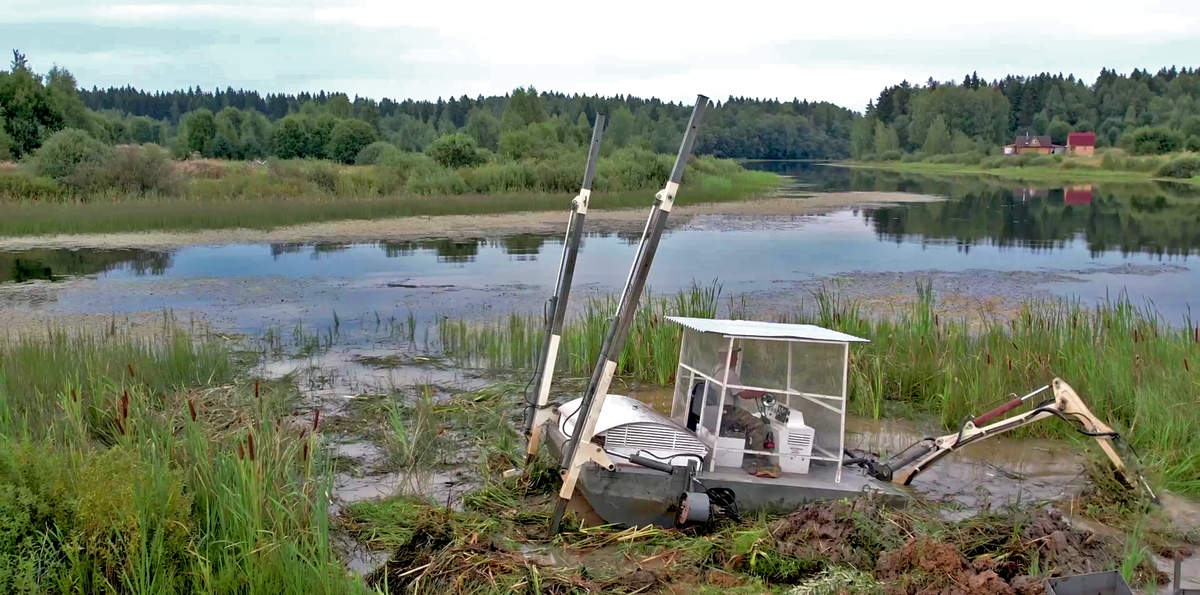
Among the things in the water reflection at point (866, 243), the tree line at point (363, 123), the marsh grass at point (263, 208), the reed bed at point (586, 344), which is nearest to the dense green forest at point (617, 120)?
the tree line at point (363, 123)

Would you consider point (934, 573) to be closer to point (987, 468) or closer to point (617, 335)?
point (617, 335)

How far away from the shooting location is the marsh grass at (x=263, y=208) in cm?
2497

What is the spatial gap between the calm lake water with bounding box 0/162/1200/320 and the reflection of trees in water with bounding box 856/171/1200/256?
0.24ft

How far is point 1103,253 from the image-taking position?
74.7 feet

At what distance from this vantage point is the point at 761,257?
21.7 metres

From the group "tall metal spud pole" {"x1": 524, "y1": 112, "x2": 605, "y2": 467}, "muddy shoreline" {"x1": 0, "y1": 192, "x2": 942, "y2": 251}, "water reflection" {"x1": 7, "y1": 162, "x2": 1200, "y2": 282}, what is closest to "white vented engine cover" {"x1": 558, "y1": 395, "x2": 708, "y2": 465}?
"tall metal spud pole" {"x1": 524, "y1": 112, "x2": 605, "y2": 467}

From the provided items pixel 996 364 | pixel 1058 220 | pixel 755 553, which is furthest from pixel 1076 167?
pixel 755 553

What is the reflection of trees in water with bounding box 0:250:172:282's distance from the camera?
18.1 meters

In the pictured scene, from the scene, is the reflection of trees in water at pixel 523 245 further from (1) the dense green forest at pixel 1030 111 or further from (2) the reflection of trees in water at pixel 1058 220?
(1) the dense green forest at pixel 1030 111

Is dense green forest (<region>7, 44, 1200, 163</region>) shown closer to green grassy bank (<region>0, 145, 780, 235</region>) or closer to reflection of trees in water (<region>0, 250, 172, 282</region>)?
green grassy bank (<region>0, 145, 780, 235</region>)

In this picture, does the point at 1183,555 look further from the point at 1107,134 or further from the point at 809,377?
the point at 1107,134

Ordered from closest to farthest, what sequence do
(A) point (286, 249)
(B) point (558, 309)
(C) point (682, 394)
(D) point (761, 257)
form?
(B) point (558, 309) < (C) point (682, 394) < (D) point (761, 257) < (A) point (286, 249)

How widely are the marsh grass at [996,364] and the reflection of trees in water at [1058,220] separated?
1392cm

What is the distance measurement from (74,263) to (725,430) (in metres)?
16.8
